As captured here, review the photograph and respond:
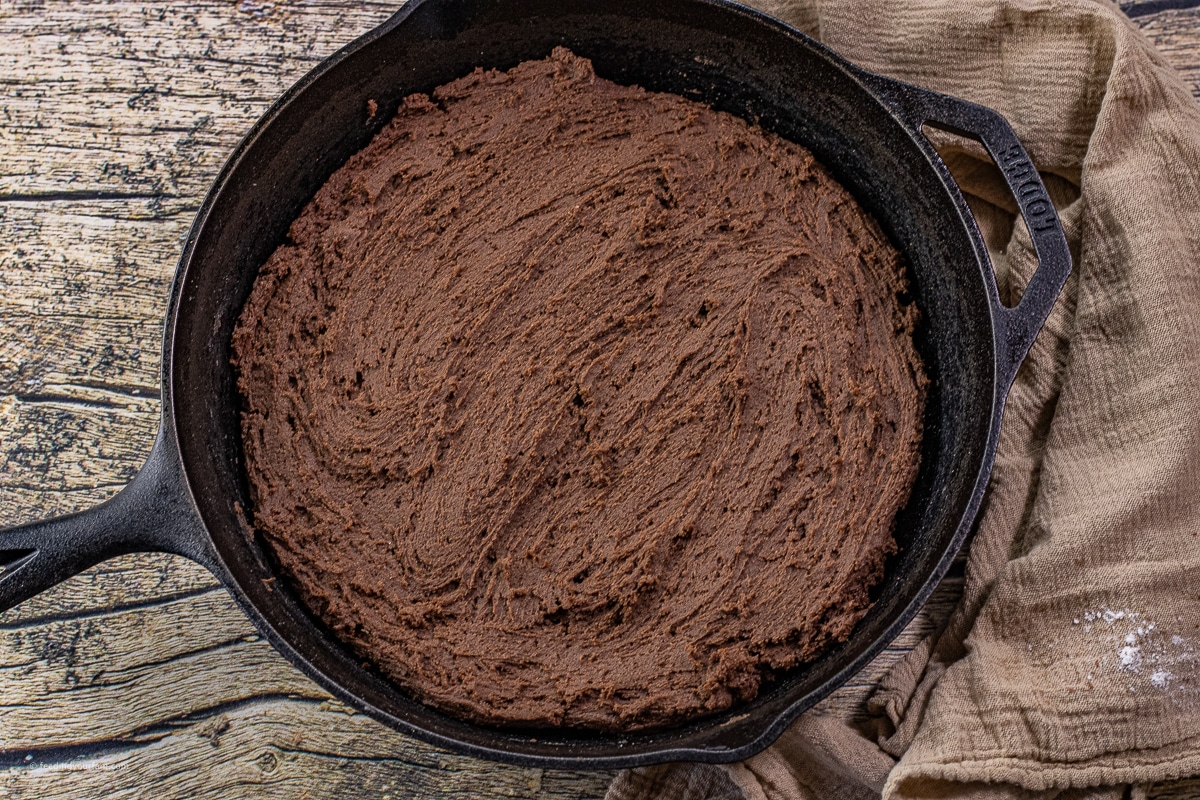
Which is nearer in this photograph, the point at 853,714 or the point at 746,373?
the point at 746,373

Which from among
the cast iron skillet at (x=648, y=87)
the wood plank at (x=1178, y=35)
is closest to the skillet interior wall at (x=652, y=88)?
the cast iron skillet at (x=648, y=87)

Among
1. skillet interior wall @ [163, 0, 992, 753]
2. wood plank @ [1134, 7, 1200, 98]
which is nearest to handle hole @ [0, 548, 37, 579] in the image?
skillet interior wall @ [163, 0, 992, 753]

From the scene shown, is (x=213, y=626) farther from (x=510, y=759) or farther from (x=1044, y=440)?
(x=1044, y=440)

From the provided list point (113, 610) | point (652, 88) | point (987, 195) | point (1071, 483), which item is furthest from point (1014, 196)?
point (113, 610)

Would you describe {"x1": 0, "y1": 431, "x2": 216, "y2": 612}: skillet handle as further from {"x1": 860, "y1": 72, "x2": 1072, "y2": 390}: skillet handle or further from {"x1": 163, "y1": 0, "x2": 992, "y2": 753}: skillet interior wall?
{"x1": 860, "y1": 72, "x2": 1072, "y2": 390}: skillet handle

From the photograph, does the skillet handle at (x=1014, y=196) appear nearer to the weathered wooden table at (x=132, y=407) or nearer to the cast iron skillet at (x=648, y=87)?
the cast iron skillet at (x=648, y=87)

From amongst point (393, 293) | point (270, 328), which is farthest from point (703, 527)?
point (270, 328)
